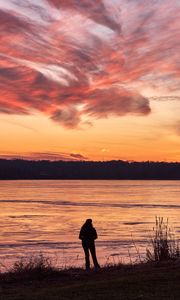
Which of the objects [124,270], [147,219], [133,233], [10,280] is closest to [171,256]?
[124,270]

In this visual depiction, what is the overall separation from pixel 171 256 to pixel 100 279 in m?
4.24

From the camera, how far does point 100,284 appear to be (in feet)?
46.0

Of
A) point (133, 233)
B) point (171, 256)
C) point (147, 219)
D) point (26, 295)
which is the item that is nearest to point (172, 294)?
point (26, 295)

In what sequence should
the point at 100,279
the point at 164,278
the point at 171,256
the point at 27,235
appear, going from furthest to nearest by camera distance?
the point at 27,235 < the point at 171,256 < the point at 100,279 < the point at 164,278

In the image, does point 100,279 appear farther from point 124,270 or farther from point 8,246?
point 8,246

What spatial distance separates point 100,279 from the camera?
51.0 ft

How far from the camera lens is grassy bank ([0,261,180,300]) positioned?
1234cm

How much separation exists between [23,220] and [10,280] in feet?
127

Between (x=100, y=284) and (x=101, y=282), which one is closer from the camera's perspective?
(x=100, y=284)

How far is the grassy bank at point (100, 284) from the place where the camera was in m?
12.3

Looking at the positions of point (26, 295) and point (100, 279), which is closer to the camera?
point (26, 295)

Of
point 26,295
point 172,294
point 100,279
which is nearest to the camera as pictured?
point 172,294

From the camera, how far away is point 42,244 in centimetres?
3338

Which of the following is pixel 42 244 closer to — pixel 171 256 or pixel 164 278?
pixel 171 256
